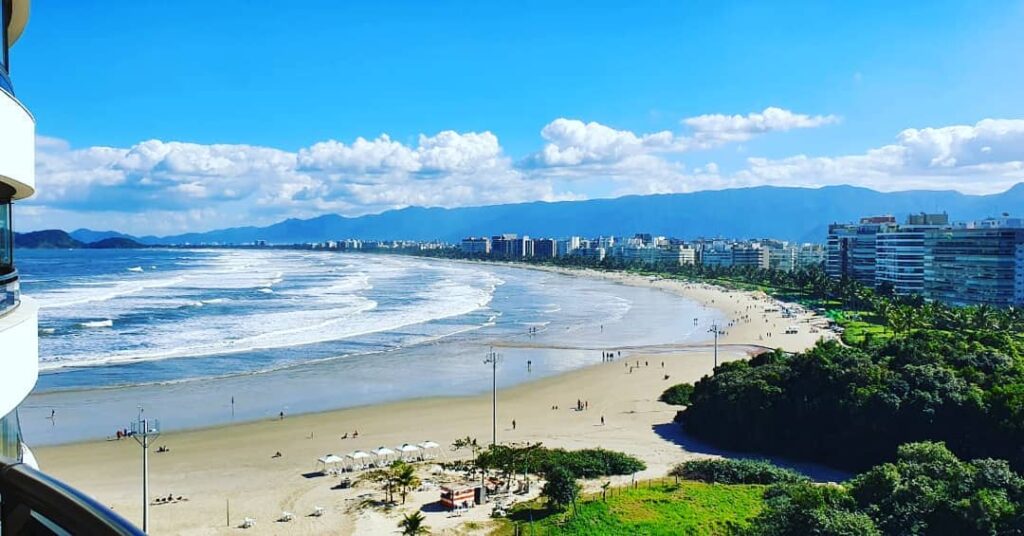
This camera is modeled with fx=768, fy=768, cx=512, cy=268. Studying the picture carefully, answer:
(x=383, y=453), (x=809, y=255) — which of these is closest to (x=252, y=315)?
(x=383, y=453)

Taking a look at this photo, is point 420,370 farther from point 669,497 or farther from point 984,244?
point 984,244

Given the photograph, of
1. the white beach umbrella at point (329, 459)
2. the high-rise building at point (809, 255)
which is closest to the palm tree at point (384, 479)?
the white beach umbrella at point (329, 459)

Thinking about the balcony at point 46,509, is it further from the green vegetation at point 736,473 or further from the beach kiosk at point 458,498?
the green vegetation at point 736,473

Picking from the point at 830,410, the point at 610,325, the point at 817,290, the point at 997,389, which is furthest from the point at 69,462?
the point at 817,290

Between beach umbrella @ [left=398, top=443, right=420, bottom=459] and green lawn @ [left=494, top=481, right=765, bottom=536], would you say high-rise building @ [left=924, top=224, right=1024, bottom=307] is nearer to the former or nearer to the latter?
green lawn @ [left=494, top=481, right=765, bottom=536]

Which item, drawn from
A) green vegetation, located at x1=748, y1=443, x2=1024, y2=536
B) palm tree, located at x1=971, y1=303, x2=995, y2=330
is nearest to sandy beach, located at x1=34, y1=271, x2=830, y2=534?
green vegetation, located at x1=748, y1=443, x2=1024, y2=536

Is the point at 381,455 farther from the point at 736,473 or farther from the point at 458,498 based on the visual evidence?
the point at 736,473
